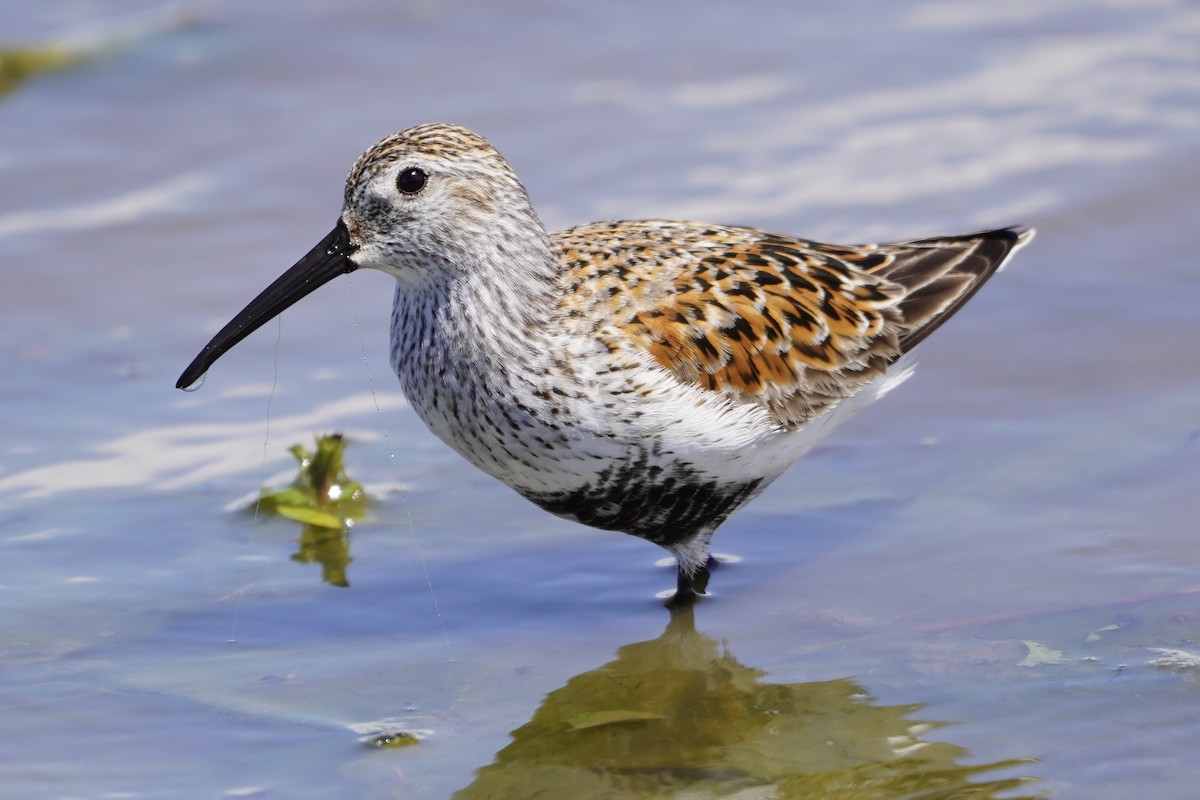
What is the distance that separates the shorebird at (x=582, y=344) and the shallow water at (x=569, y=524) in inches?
26.2

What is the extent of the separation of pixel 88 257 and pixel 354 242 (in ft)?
12.7

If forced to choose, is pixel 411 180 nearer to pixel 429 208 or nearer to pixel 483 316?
pixel 429 208

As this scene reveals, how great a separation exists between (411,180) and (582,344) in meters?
0.96

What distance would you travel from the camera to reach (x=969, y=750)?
579 cm

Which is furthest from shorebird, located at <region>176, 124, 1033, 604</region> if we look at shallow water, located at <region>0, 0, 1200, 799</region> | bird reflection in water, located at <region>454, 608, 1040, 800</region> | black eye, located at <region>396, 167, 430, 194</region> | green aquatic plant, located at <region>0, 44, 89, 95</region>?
green aquatic plant, located at <region>0, 44, 89, 95</region>

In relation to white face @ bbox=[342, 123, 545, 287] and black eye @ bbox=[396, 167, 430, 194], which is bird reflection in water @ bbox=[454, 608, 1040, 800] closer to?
white face @ bbox=[342, 123, 545, 287]

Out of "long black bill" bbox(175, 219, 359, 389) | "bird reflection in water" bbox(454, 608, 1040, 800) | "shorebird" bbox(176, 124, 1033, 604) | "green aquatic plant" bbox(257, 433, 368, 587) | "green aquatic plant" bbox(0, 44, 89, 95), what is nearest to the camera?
"bird reflection in water" bbox(454, 608, 1040, 800)

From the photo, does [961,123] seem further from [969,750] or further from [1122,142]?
[969,750]

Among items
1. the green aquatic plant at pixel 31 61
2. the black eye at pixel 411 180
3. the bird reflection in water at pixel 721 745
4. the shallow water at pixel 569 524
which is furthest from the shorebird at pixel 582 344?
the green aquatic plant at pixel 31 61

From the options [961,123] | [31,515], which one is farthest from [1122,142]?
[31,515]

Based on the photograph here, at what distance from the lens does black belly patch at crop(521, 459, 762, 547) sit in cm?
665

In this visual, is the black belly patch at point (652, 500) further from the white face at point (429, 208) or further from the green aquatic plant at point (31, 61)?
the green aquatic plant at point (31, 61)

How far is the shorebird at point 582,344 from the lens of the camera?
21.4ft

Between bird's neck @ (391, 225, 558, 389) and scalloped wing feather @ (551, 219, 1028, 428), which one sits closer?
bird's neck @ (391, 225, 558, 389)
